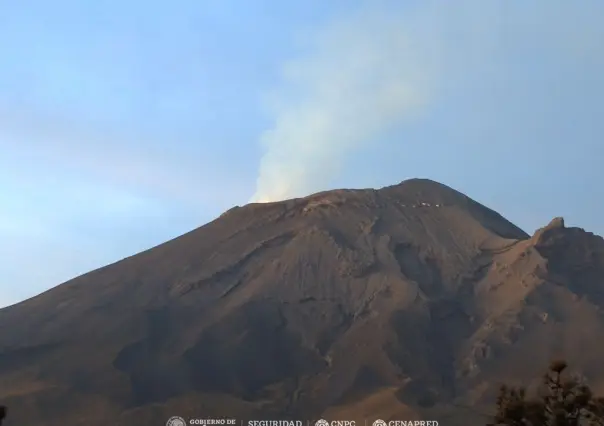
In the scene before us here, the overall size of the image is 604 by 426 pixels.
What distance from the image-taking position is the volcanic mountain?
84.9 meters

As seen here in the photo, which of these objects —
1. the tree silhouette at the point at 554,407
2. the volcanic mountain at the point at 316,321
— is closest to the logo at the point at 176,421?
the volcanic mountain at the point at 316,321

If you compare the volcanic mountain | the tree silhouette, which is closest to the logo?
the volcanic mountain

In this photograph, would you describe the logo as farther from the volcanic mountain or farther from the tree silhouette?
the tree silhouette

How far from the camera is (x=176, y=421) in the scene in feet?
246

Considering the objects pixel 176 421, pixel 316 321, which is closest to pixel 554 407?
pixel 176 421

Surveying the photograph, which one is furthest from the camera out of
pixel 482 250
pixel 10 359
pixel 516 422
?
pixel 482 250

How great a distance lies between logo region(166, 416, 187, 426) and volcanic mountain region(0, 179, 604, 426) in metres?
1.91

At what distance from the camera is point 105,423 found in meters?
75.8

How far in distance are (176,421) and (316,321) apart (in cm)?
3146

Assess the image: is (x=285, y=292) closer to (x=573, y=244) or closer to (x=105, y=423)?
(x=105, y=423)

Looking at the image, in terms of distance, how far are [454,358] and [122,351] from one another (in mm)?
39609

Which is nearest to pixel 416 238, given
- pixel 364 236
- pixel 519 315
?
pixel 364 236

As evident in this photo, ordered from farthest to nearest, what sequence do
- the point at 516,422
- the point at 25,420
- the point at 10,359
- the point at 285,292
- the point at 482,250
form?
the point at 482,250, the point at 285,292, the point at 10,359, the point at 25,420, the point at 516,422

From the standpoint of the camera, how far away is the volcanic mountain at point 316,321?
84875mm
